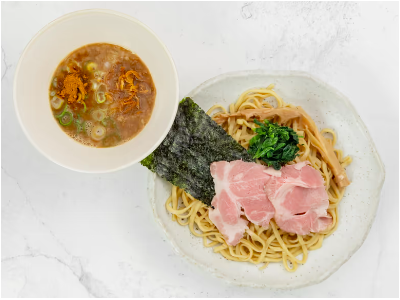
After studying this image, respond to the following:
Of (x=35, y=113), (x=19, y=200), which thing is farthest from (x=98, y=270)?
(x=35, y=113)

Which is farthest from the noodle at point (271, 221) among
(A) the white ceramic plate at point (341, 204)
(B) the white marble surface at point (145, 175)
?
(B) the white marble surface at point (145, 175)

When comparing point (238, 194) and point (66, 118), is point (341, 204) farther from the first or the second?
point (66, 118)

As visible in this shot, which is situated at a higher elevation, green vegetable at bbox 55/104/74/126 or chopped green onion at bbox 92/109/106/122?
chopped green onion at bbox 92/109/106/122

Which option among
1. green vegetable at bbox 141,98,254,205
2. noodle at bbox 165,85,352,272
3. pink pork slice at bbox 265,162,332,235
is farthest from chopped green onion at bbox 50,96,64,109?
pink pork slice at bbox 265,162,332,235

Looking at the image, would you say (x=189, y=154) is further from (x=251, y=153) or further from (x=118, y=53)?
(x=118, y=53)

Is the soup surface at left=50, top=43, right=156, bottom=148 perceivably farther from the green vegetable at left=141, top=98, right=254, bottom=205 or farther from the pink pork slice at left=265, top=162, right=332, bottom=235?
the pink pork slice at left=265, top=162, right=332, bottom=235

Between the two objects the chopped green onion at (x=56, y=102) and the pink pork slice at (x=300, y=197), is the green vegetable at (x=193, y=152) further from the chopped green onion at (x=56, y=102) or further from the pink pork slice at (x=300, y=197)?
the chopped green onion at (x=56, y=102)
